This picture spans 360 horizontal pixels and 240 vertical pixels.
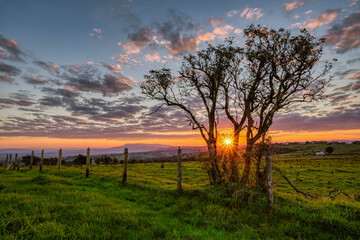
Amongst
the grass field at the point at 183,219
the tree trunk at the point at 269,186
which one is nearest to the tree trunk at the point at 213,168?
the grass field at the point at 183,219

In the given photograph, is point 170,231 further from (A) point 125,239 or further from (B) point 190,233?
(A) point 125,239

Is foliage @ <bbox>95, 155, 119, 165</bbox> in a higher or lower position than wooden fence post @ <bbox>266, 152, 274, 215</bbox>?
lower

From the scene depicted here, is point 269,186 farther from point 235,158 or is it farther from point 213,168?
point 213,168

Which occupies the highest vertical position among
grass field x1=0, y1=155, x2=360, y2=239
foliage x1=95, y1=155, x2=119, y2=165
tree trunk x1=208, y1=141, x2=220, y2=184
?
tree trunk x1=208, y1=141, x2=220, y2=184

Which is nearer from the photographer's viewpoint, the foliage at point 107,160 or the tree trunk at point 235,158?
the tree trunk at point 235,158

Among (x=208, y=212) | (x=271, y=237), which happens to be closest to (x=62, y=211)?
(x=208, y=212)

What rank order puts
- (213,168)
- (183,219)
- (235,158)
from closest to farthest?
1. (183,219)
2. (235,158)
3. (213,168)

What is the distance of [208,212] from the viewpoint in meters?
7.62

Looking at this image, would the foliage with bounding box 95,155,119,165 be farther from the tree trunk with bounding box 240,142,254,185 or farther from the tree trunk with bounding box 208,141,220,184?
the tree trunk with bounding box 240,142,254,185

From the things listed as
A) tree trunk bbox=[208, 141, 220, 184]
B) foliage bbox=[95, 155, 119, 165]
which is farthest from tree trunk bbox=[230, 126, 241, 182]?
foliage bbox=[95, 155, 119, 165]

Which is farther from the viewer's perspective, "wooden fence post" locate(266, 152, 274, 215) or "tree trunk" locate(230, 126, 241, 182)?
"tree trunk" locate(230, 126, 241, 182)

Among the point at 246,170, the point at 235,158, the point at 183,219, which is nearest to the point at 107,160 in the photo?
the point at 235,158

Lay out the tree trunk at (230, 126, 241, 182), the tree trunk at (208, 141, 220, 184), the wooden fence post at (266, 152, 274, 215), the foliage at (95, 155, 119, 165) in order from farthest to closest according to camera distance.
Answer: the foliage at (95, 155, 119, 165)
the tree trunk at (208, 141, 220, 184)
the tree trunk at (230, 126, 241, 182)
the wooden fence post at (266, 152, 274, 215)

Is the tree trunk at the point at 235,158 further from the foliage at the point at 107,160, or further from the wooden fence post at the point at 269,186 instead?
the foliage at the point at 107,160
